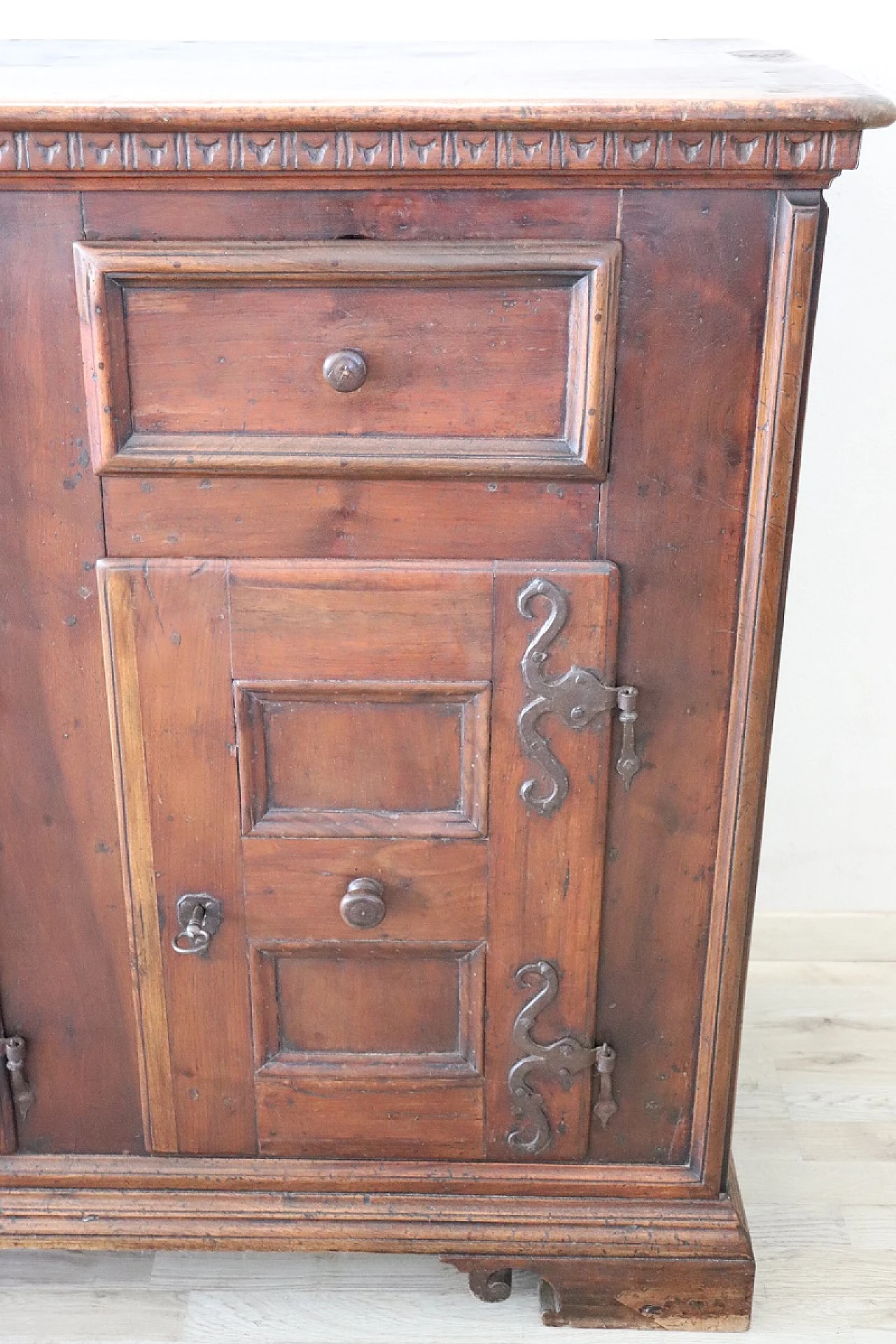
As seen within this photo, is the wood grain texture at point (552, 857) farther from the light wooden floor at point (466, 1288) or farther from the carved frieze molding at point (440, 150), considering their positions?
the carved frieze molding at point (440, 150)

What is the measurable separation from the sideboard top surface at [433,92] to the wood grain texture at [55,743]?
111mm

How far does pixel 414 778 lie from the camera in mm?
1244

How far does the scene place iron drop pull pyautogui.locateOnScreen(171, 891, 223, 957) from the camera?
1273mm

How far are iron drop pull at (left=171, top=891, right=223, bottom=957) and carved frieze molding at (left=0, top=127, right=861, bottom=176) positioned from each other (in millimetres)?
652

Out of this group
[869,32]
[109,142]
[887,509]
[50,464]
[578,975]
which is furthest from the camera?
[887,509]

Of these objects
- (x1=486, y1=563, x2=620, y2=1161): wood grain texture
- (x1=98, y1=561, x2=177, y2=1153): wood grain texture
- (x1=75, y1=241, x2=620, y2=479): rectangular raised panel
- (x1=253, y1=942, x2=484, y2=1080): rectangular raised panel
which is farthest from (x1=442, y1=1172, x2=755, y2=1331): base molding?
(x1=75, y1=241, x2=620, y2=479): rectangular raised panel

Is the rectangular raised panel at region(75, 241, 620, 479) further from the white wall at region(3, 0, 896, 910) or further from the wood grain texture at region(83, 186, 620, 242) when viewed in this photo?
the white wall at region(3, 0, 896, 910)

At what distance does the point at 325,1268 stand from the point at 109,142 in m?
1.18

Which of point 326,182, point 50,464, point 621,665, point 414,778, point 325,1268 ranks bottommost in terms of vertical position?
point 325,1268

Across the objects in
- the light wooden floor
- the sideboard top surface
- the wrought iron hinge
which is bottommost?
the light wooden floor

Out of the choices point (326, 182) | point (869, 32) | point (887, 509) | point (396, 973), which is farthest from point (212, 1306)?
point (869, 32)

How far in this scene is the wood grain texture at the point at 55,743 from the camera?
43.6 inches

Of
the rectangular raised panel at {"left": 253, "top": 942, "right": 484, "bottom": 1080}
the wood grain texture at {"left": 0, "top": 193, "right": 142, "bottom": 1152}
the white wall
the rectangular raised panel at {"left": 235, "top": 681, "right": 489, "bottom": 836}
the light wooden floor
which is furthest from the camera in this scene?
the white wall

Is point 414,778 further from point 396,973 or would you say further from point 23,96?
point 23,96
